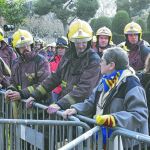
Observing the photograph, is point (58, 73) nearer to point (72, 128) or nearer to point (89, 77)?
point (89, 77)

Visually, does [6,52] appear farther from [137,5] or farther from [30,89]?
[137,5]

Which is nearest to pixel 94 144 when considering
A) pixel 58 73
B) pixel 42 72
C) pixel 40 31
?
pixel 58 73

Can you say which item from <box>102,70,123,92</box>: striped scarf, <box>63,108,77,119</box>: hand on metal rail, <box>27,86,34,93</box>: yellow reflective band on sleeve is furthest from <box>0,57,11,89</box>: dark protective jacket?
<box>102,70,123,92</box>: striped scarf

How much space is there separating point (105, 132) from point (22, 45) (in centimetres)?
242

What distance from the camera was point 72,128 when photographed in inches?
168

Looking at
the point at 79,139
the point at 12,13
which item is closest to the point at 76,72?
the point at 79,139

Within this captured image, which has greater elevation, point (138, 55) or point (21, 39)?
point (21, 39)

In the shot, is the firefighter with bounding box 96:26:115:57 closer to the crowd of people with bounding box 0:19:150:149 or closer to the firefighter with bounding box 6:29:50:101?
the crowd of people with bounding box 0:19:150:149

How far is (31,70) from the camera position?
233 inches

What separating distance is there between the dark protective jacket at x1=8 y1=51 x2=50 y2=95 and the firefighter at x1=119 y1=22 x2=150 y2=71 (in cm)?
207

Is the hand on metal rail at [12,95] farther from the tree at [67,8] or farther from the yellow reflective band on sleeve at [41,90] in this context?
the tree at [67,8]

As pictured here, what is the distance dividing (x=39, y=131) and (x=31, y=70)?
146 centimetres

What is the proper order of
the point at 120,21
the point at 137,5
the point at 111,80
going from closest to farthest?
the point at 111,80 → the point at 120,21 → the point at 137,5

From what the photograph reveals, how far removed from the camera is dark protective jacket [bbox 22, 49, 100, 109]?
500 cm
